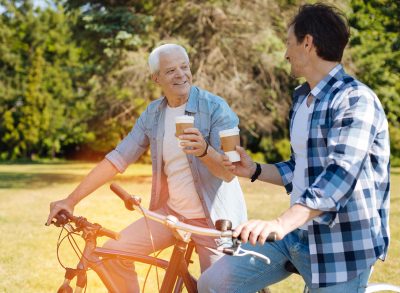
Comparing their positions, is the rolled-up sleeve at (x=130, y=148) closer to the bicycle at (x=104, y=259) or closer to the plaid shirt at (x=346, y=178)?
the bicycle at (x=104, y=259)

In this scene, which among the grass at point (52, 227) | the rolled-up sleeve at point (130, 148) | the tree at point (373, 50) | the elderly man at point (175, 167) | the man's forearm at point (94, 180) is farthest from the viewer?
the tree at point (373, 50)

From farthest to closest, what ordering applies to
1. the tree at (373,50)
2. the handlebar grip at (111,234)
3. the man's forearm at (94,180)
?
the tree at (373,50), the man's forearm at (94,180), the handlebar grip at (111,234)

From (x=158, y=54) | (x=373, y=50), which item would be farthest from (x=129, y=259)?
(x=373, y=50)

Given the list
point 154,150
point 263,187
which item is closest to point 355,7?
point 263,187

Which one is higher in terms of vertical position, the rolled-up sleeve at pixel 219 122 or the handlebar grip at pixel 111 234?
the rolled-up sleeve at pixel 219 122

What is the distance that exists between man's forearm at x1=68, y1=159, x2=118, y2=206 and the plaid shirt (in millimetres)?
1498

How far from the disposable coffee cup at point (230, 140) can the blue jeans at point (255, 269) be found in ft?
1.54

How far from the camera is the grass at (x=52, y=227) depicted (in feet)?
22.6

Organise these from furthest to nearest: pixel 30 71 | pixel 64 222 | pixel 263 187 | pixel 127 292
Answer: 1. pixel 30 71
2. pixel 263 187
3. pixel 127 292
4. pixel 64 222

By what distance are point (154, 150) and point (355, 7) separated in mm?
23949

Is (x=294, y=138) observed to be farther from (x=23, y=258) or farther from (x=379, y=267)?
(x=23, y=258)

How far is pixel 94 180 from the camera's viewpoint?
362 cm

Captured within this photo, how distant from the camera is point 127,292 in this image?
355 cm

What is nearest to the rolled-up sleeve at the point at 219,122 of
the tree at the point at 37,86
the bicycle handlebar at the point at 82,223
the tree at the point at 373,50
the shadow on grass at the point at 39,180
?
the bicycle handlebar at the point at 82,223
